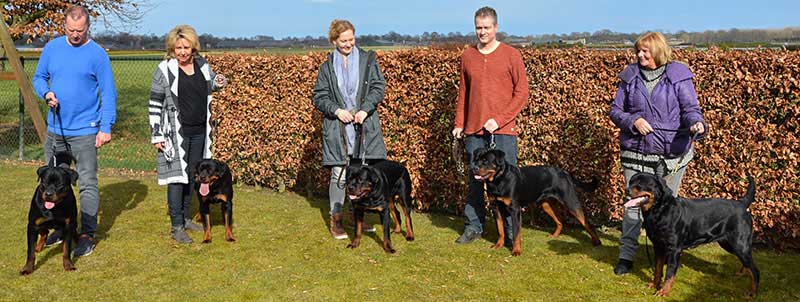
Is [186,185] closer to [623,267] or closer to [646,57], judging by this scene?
[623,267]

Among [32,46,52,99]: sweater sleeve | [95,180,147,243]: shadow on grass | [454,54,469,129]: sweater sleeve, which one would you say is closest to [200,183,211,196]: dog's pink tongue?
[95,180,147,243]: shadow on grass

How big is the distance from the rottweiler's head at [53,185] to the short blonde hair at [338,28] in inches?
93.5

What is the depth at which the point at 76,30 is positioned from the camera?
5.47 metres

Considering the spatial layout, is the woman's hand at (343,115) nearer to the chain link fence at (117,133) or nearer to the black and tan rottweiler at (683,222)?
the black and tan rottweiler at (683,222)

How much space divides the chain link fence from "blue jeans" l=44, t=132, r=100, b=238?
453 cm

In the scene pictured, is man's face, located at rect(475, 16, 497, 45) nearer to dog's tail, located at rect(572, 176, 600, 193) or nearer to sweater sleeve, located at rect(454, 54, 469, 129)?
sweater sleeve, located at rect(454, 54, 469, 129)

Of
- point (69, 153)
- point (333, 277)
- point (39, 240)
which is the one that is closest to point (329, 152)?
point (333, 277)

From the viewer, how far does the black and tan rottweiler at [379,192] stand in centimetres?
582

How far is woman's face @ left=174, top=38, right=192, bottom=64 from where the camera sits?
583cm

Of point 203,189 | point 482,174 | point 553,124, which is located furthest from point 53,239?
point 553,124

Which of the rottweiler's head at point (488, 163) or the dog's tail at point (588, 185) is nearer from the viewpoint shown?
the rottweiler's head at point (488, 163)

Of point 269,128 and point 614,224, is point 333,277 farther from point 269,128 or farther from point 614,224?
point 269,128

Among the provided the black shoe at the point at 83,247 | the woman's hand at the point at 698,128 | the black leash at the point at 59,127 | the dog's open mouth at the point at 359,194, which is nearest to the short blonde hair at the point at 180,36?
the black leash at the point at 59,127

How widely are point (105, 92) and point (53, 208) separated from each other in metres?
1.01
